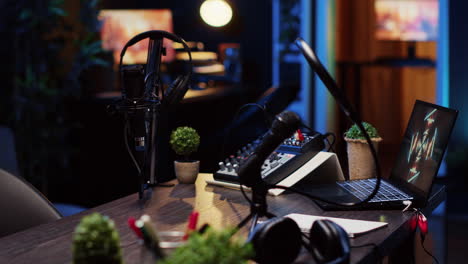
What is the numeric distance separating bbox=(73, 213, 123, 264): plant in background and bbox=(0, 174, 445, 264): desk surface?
34cm

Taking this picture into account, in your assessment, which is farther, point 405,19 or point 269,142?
point 405,19

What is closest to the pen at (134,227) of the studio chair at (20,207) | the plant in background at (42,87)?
the studio chair at (20,207)

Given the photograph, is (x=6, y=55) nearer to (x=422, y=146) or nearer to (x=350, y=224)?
(x=422, y=146)

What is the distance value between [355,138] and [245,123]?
1.94 meters

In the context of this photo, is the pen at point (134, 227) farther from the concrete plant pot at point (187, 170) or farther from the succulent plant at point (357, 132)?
the succulent plant at point (357, 132)

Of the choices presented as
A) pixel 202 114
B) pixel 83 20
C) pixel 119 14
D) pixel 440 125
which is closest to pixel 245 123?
pixel 202 114

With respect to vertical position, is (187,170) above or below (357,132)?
below

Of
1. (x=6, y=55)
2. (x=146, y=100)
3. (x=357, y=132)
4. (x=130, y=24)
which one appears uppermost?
(x=130, y=24)

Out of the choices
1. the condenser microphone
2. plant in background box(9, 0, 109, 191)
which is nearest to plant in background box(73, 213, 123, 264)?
the condenser microphone

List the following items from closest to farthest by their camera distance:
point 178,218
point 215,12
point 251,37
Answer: point 178,218
point 215,12
point 251,37

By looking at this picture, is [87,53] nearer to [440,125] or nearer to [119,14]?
[119,14]

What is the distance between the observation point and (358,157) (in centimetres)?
210

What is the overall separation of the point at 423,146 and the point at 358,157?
29cm

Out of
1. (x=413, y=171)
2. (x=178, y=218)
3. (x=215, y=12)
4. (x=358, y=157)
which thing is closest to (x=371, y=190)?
(x=413, y=171)
